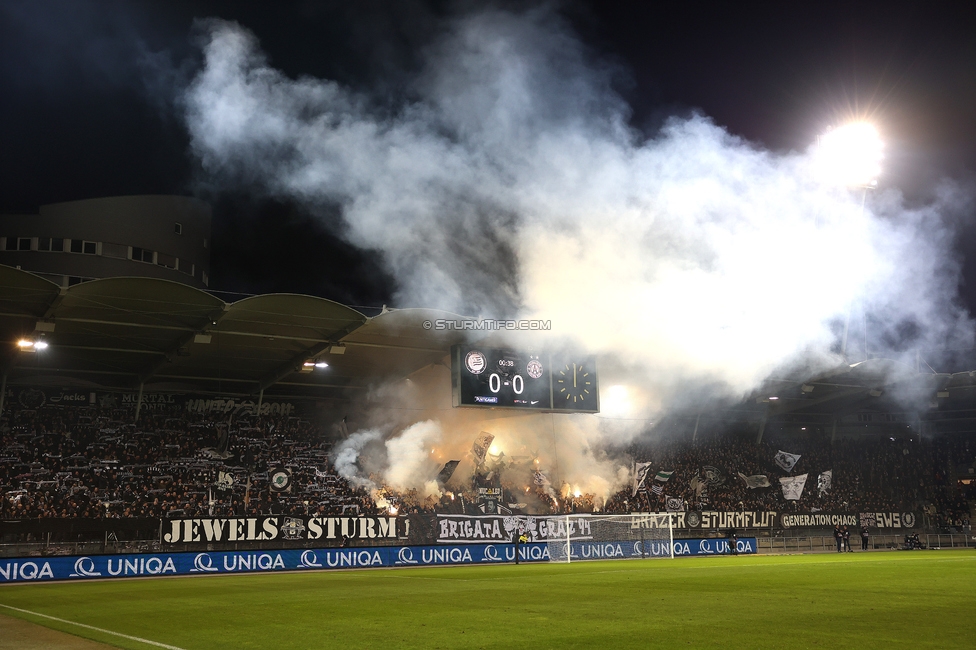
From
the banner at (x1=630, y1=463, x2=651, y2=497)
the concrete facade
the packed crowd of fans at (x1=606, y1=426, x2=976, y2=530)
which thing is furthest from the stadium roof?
the packed crowd of fans at (x1=606, y1=426, x2=976, y2=530)

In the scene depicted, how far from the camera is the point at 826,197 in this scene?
33.0 meters

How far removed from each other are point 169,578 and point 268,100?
15.8 metres

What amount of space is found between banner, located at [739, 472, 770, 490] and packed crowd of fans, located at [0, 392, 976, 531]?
27 cm

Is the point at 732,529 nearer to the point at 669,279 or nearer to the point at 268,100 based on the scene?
the point at 669,279

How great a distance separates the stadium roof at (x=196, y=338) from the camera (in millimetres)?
31125

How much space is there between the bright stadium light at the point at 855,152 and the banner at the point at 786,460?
2664 cm

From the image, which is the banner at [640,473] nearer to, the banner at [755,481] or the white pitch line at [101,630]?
the banner at [755,481]

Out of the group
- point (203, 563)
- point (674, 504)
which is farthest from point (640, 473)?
point (203, 563)

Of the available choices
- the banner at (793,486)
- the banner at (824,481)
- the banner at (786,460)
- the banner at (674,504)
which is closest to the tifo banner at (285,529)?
the banner at (674,504)

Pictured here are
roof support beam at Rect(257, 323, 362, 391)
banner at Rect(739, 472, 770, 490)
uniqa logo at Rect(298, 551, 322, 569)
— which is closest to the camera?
uniqa logo at Rect(298, 551, 322, 569)

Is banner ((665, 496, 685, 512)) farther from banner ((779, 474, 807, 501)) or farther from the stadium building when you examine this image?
banner ((779, 474, 807, 501))

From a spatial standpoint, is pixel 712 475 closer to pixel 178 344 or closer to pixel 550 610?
pixel 178 344

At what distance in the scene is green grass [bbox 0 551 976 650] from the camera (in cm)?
1057

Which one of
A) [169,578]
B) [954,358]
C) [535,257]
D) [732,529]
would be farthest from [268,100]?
[954,358]
